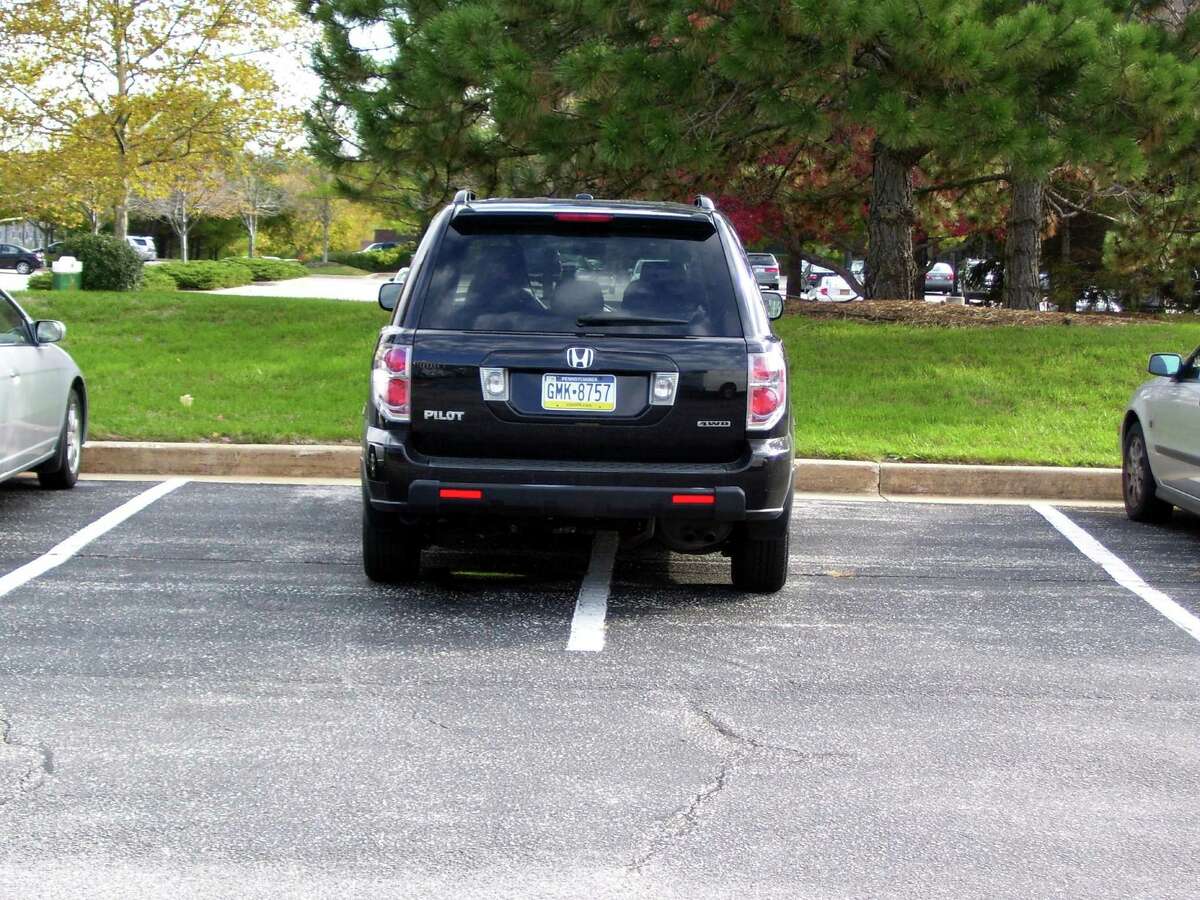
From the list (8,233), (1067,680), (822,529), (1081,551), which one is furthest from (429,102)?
(8,233)

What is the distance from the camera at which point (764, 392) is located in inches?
239

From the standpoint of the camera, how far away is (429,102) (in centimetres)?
1566

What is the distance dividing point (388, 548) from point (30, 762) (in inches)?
98.2

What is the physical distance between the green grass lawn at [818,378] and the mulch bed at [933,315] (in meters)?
0.58

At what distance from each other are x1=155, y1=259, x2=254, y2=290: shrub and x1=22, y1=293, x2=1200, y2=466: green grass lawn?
24.8 m

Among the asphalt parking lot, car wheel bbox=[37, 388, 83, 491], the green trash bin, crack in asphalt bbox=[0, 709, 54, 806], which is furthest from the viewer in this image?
the green trash bin

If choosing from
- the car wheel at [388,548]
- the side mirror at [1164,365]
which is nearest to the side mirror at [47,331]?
the car wheel at [388,548]

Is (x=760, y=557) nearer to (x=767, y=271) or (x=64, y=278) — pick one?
(x=64, y=278)

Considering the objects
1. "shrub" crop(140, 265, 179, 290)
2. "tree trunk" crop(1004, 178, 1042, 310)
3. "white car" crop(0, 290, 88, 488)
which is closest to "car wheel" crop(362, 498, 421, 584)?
"white car" crop(0, 290, 88, 488)

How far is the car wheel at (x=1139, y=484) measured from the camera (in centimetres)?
899

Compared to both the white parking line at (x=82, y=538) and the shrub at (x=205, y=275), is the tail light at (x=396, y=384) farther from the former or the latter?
the shrub at (x=205, y=275)

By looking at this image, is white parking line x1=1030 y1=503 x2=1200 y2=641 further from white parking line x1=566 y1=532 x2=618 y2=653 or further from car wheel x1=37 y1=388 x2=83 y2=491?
car wheel x1=37 y1=388 x2=83 y2=491

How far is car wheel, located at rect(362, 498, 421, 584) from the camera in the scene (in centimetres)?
651

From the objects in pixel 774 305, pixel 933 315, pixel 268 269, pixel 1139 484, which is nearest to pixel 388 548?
pixel 774 305
